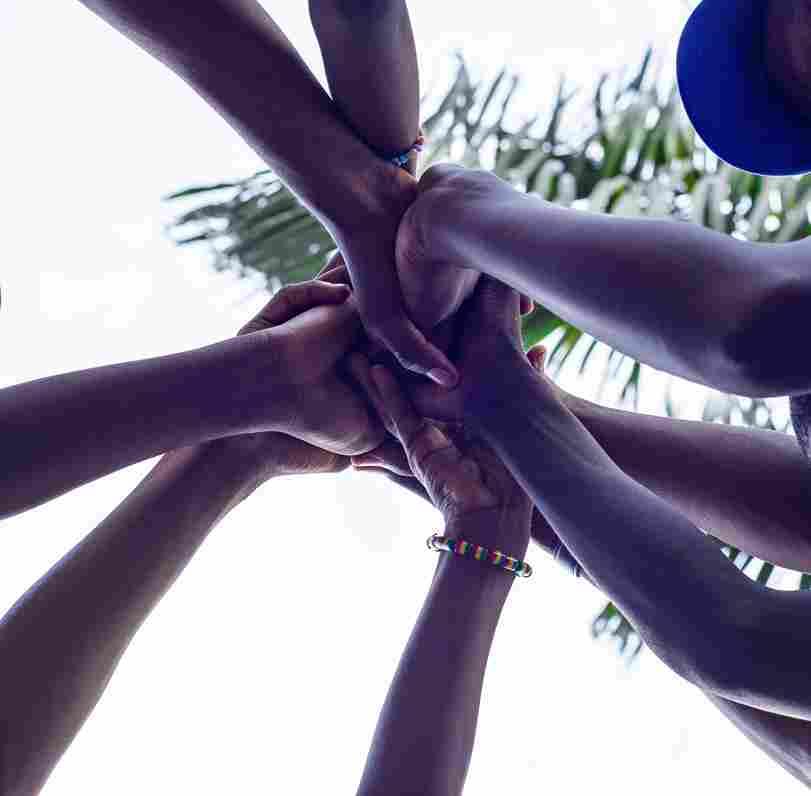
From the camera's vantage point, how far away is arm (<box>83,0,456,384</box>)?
4.10 ft

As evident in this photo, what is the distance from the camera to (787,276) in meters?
0.82

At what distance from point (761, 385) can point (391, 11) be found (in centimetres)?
59

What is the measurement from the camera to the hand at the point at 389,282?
4.31 feet

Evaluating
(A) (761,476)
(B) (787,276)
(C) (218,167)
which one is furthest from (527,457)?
(C) (218,167)

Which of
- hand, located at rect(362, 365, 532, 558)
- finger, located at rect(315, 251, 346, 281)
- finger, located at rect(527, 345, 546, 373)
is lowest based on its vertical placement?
hand, located at rect(362, 365, 532, 558)

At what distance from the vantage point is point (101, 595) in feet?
3.88

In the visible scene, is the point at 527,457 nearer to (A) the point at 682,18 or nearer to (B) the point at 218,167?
(A) the point at 682,18

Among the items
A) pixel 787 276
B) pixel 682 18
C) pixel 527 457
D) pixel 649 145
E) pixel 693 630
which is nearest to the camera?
pixel 787 276

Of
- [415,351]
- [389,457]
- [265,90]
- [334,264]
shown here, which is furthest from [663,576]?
[334,264]

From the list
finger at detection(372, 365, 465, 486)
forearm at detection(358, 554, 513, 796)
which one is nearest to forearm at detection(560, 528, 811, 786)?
forearm at detection(358, 554, 513, 796)

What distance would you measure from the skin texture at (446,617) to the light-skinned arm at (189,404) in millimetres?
74

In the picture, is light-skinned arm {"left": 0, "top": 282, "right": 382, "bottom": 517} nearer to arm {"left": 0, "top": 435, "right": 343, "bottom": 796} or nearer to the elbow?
arm {"left": 0, "top": 435, "right": 343, "bottom": 796}

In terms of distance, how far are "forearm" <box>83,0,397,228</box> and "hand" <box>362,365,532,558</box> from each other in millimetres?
233

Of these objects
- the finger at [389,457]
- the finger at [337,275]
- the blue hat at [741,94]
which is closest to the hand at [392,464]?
the finger at [389,457]
